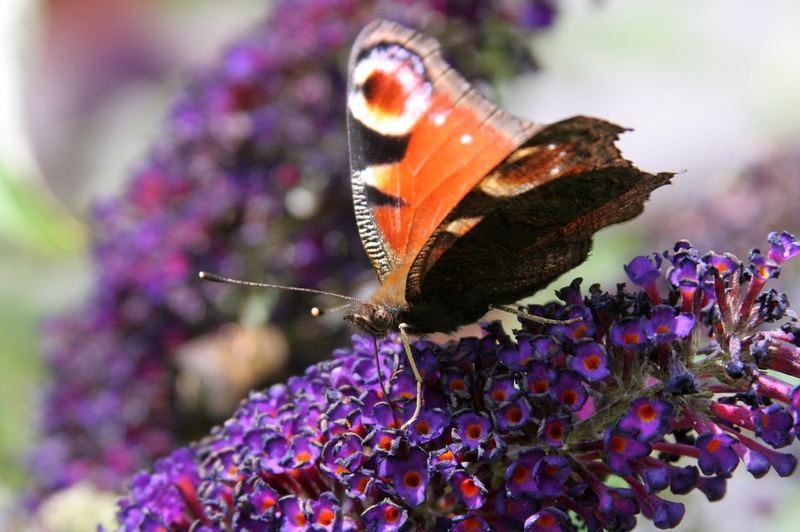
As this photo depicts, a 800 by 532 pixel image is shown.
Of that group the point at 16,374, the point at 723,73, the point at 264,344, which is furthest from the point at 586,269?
the point at 16,374

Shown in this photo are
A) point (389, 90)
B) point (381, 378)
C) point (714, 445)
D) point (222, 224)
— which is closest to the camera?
point (714, 445)

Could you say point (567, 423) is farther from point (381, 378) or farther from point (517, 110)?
point (517, 110)

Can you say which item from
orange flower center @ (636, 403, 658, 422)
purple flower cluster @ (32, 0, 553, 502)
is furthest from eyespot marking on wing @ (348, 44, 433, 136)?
purple flower cluster @ (32, 0, 553, 502)

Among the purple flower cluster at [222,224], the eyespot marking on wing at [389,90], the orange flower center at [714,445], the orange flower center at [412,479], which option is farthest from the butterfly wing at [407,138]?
the purple flower cluster at [222,224]

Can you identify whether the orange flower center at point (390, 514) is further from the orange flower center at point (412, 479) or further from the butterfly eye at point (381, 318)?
the butterfly eye at point (381, 318)

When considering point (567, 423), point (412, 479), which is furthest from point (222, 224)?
point (567, 423)

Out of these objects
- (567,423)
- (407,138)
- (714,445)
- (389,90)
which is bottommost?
(714,445)

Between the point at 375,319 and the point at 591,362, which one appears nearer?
the point at 591,362

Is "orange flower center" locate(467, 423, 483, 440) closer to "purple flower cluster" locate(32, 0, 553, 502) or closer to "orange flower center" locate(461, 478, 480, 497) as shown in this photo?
"orange flower center" locate(461, 478, 480, 497)
